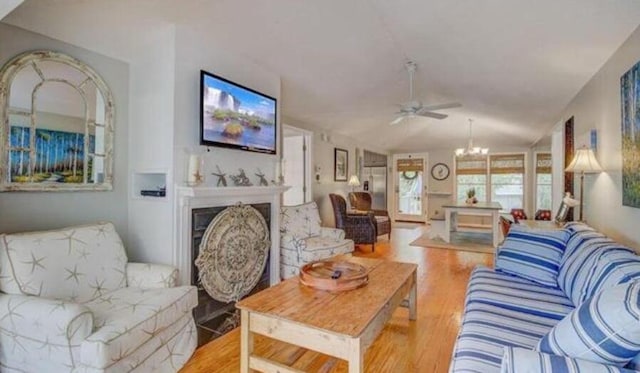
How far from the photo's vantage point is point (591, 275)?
1.84 m

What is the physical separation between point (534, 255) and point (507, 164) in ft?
23.3

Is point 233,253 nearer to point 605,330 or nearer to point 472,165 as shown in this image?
point 605,330

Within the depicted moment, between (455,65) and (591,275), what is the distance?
248 cm

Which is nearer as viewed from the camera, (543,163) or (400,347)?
(400,347)

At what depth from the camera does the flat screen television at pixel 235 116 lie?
2.71m

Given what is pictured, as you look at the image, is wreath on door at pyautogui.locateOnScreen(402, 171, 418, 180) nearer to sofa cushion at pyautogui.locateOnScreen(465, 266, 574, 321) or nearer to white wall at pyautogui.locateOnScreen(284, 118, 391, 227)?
white wall at pyautogui.locateOnScreen(284, 118, 391, 227)

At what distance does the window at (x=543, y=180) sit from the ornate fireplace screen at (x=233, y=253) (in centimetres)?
776

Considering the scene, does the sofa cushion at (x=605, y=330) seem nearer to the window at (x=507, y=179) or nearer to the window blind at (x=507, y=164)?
the window at (x=507, y=179)

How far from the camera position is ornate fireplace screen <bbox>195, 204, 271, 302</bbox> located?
2.68 metres

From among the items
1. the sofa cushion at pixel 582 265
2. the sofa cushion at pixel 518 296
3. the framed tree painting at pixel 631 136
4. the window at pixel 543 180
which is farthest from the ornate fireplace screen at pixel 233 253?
the window at pixel 543 180

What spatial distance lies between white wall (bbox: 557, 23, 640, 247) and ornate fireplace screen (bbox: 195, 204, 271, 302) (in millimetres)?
2857

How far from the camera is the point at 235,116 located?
2.98 meters

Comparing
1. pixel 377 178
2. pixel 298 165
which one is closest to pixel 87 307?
pixel 298 165

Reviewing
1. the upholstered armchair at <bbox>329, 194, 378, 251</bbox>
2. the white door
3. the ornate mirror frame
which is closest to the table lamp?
the upholstered armchair at <bbox>329, 194, 378, 251</bbox>
